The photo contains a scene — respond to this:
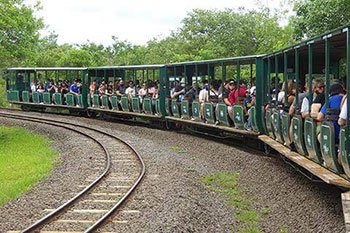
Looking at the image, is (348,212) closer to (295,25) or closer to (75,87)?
(295,25)

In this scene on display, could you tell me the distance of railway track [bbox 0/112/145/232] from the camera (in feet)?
26.3

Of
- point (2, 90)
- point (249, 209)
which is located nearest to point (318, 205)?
point (249, 209)

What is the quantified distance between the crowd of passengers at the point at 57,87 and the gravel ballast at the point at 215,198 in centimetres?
1494

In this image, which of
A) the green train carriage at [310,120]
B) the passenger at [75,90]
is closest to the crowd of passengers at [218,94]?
the green train carriage at [310,120]

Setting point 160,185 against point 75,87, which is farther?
point 75,87

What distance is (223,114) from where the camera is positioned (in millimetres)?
16719

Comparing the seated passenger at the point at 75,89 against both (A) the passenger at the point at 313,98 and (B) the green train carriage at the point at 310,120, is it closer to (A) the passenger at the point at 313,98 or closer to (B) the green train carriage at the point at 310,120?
(B) the green train carriage at the point at 310,120

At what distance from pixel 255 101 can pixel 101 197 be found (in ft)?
19.7

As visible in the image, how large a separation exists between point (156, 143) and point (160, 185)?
676 centimetres

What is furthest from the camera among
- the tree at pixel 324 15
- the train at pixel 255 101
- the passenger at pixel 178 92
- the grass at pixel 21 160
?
the tree at pixel 324 15

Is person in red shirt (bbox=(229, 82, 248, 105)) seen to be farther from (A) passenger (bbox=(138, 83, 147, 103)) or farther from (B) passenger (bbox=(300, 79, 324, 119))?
(A) passenger (bbox=(138, 83, 147, 103))

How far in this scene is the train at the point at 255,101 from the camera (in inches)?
328

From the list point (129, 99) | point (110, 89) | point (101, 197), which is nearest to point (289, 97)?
point (101, 197)

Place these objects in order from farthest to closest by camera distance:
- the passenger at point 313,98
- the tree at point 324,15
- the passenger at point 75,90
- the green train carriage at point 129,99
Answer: the passenger at point 75,90 → the green train carriage at point 129,99 → the tree at point 324,15 → the passenger at point 313,98
